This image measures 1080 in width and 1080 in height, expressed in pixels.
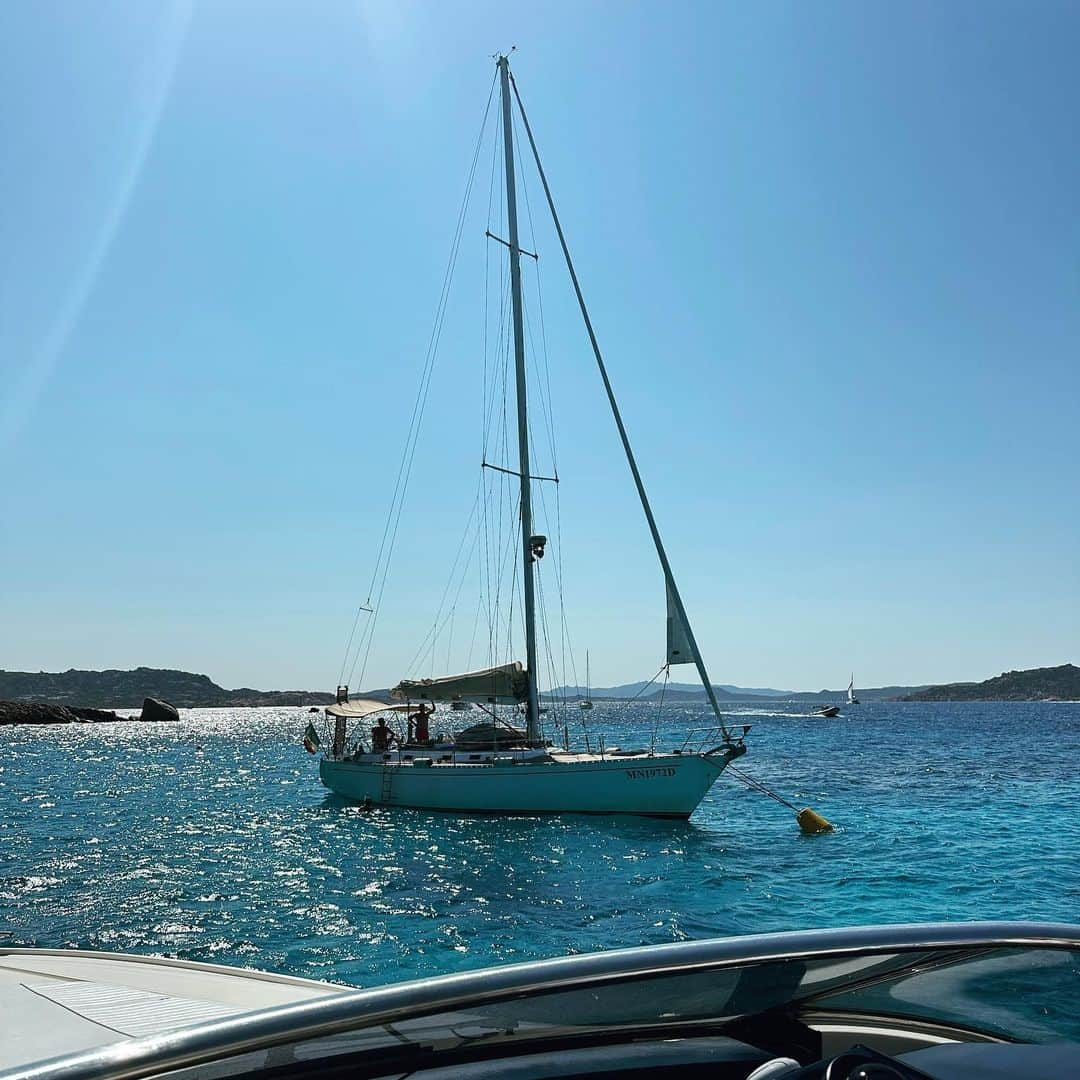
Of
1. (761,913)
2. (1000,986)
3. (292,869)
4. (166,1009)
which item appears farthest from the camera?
(292,869)

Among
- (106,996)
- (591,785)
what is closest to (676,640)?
(591,785)

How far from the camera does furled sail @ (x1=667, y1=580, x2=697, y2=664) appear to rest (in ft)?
→ 73.9

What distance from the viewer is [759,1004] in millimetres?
1985

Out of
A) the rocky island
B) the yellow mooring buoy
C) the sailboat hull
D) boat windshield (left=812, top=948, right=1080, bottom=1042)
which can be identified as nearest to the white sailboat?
the sailboat hull

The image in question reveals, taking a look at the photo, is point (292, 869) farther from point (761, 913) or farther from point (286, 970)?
point (761, 913)

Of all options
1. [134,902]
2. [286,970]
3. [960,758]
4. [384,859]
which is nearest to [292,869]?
[384,859]

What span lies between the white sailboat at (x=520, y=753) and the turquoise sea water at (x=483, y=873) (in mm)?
633

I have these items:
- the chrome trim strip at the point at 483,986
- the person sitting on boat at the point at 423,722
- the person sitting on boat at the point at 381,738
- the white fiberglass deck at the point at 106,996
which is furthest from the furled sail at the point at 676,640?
the chrome trim strip at the point at 483,986

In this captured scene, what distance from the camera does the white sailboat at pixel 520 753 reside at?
22.0m

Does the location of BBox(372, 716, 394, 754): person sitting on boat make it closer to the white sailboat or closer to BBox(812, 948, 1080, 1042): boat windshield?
the white sailboat

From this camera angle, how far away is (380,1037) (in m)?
1.68

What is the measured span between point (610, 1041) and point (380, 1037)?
21.1 inches

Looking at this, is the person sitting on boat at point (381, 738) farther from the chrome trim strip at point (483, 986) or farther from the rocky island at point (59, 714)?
the rocky island at point (59, 714)

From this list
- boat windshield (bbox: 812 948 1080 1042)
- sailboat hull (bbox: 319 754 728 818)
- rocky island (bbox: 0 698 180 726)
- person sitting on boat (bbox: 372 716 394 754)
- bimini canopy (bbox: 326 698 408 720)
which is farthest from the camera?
rocky island (bbox: 0 698 180 726)
